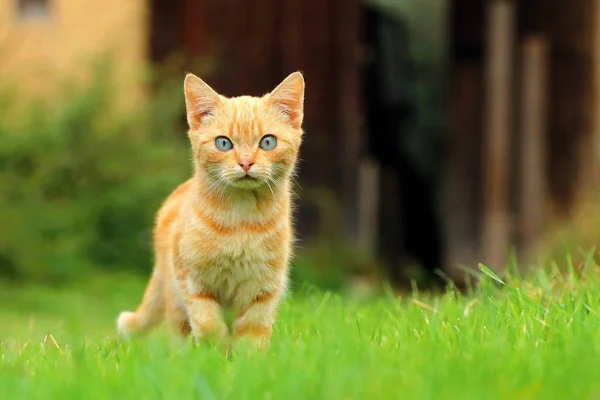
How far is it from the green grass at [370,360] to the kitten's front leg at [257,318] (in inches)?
3.1

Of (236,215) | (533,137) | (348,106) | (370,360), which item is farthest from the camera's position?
(348,106)

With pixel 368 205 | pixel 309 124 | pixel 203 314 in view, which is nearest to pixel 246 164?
pixel 203 314

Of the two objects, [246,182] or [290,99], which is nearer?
[246,182]

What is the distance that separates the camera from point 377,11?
12492mm

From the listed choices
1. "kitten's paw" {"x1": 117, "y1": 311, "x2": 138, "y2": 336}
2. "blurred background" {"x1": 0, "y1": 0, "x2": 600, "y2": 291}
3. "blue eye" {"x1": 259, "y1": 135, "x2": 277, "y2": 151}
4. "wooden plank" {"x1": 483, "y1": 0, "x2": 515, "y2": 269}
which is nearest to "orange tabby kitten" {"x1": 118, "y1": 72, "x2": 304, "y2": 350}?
"blue eye" {"x1": 259, "y1": 135, "x2": 277, "y2": 151}

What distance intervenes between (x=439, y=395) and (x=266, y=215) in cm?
147

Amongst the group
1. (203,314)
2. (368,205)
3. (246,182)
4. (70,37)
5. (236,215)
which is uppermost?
(70,37)

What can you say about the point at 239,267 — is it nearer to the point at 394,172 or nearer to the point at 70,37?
the point at 70,37

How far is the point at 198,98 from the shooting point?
4.02m

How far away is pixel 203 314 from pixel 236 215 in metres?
0.40

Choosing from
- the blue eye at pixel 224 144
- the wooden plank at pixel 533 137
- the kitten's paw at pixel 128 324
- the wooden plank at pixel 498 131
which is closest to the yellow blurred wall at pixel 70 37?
the wooden plank at pixel 498 131

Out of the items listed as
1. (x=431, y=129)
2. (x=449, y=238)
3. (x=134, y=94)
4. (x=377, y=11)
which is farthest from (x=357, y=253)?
(x=431, y=129)

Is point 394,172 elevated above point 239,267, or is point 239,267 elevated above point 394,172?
point 239,267

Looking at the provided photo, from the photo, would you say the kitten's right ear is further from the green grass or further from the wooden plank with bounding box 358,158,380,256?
the wooden plank with bounding box 358,158,380,256
